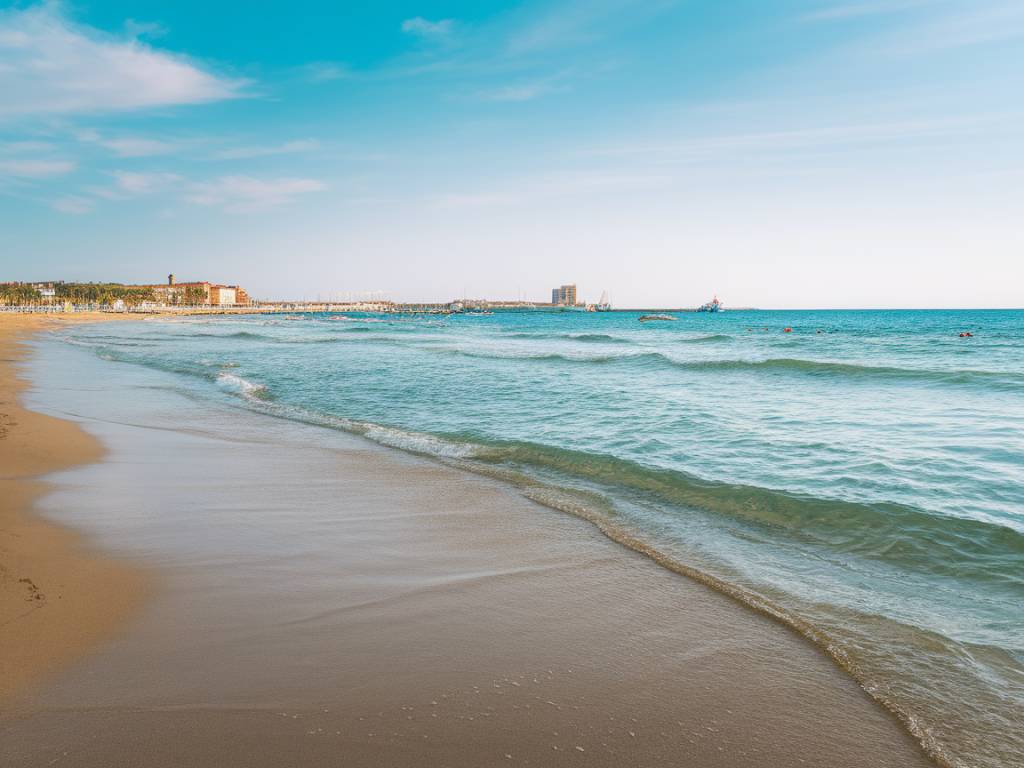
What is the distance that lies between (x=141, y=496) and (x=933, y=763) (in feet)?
22.6

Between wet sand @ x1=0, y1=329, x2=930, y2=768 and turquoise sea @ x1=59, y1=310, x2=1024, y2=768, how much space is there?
0.49m

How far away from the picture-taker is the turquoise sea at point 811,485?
3.71 m

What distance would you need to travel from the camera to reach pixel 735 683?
330 centimetres

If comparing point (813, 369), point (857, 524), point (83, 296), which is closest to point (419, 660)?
point (857, 524)

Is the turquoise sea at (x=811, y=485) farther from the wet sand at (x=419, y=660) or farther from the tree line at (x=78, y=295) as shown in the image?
the tree line at (x=78, y=295)

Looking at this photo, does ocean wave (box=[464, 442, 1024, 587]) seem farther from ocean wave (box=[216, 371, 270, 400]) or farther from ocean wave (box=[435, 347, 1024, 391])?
ocean wave (box=[435, 347, 1024, 391])

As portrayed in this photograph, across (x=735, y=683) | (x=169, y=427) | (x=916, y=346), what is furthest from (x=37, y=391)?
(x=916, y=346)

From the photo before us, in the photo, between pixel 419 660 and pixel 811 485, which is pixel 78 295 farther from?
pixel 419 660

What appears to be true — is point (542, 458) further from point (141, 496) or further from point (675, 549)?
point (141, 496)

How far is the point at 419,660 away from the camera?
3375 mm

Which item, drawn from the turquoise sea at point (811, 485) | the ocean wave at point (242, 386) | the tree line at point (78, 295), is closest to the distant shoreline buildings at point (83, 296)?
the tree line at point (78, 295)

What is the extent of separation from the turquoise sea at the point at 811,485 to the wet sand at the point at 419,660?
49cm

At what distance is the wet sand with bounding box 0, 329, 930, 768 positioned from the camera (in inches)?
106

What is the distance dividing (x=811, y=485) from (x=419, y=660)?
5.70 meters
